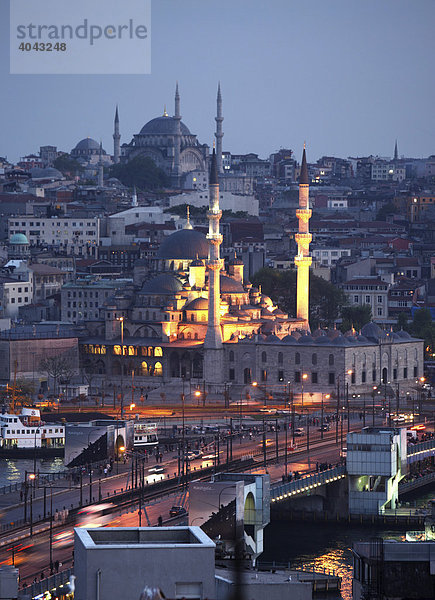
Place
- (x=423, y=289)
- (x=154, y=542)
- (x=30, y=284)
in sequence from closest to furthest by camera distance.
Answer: (x=154, y=542) → (x=30, y=284) → (x=423, y=289)

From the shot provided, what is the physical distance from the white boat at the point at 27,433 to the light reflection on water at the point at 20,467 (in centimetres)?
99

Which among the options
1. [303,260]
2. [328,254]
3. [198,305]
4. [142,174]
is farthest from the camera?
[142,174]

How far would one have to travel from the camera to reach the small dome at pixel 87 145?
600 ft

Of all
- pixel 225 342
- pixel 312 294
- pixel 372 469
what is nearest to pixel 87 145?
pixel 312 294

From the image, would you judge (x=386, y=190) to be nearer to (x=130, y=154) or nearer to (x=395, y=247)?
(x=130, y=154)

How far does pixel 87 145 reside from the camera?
183125 mm

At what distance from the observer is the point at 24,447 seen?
206 ft

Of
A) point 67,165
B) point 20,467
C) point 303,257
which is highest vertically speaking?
point 67,165

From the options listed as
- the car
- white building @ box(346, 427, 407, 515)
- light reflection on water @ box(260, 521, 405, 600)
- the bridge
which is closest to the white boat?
the bridge

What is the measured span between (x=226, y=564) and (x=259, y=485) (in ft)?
38.5

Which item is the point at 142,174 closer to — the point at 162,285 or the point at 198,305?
the point at 162,285

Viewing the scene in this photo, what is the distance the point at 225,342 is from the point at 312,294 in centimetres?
1431

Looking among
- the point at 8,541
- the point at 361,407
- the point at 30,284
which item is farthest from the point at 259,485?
the point at 30,284

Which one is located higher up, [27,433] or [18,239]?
[18,239]
